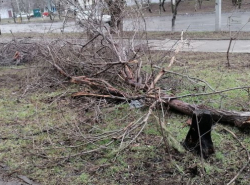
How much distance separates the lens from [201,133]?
342cm

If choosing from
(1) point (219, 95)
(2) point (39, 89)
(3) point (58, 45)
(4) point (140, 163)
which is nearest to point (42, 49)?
(3) point (58, 45)

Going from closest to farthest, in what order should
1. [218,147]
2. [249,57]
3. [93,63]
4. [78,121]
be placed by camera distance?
[218,147] < [78,121] < [93,63] < [249,57]

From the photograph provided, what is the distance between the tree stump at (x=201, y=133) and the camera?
11.0 ft

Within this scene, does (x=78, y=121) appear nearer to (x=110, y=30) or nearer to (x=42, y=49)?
(x=110, y=30)

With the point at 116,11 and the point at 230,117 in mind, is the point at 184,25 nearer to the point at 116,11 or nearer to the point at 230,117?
the point at 116,11

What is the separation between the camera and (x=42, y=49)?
7266 millimetres

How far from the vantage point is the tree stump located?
132 inches

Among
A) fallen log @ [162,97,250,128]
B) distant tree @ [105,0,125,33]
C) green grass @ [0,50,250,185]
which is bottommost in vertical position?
green grass @ [0,50,250,185]

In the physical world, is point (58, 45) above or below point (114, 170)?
above

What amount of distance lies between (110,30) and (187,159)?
3971 millimetres

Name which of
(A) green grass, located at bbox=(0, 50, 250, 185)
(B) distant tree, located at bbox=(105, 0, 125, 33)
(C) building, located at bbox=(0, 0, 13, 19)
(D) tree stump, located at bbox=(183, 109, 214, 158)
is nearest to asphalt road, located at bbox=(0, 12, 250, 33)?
(B) distant tree, located at bbox=(105, 0, 125, 33)

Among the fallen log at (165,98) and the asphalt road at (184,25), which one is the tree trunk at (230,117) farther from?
the asphalt road at (184,25)

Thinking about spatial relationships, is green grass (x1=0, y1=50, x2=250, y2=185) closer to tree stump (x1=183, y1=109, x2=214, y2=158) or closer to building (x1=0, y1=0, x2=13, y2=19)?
tree stump (x1=183, y1=109, x2=214, y2=158)

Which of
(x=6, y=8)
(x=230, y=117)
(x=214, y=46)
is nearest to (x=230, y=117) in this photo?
(x=230, y=117)
